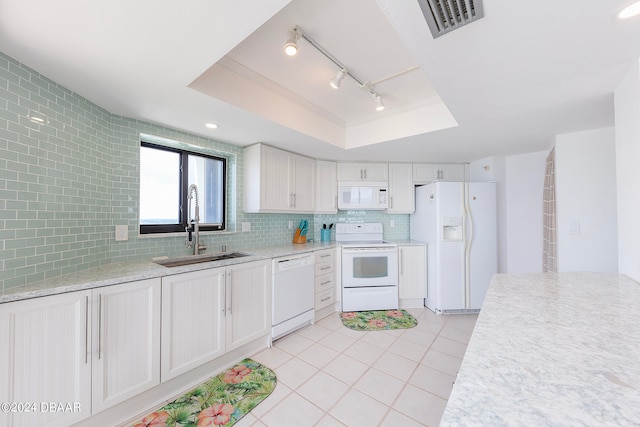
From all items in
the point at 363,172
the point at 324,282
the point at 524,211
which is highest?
the point at 363,172

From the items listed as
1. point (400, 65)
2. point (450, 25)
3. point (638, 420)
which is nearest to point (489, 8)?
point (450, 25)

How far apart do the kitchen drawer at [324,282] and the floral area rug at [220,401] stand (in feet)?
3.63

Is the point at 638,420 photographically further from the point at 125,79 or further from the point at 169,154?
the point at 169,154

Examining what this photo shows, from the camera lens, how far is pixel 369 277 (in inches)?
128

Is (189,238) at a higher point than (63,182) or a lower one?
lower

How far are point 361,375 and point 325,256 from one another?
1.39 m

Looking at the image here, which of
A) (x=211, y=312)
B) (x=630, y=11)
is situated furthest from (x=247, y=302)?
(x=630, y=11)

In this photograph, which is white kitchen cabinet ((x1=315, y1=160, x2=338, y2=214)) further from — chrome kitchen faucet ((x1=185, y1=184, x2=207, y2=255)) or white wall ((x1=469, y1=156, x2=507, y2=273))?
white wall ((x1=469, y1=156, x2=507, y2=273))

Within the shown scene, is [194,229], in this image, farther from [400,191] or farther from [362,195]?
[400,191]

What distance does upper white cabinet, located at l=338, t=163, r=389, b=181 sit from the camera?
365 centimetres

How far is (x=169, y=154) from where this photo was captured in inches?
96.0

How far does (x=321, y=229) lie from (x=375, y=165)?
126 cm

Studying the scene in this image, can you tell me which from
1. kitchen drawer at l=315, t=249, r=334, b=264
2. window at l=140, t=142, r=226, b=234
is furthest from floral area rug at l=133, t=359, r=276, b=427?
window at l=140, t=142, r=226, b=234

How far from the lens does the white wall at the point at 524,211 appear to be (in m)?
3.21
